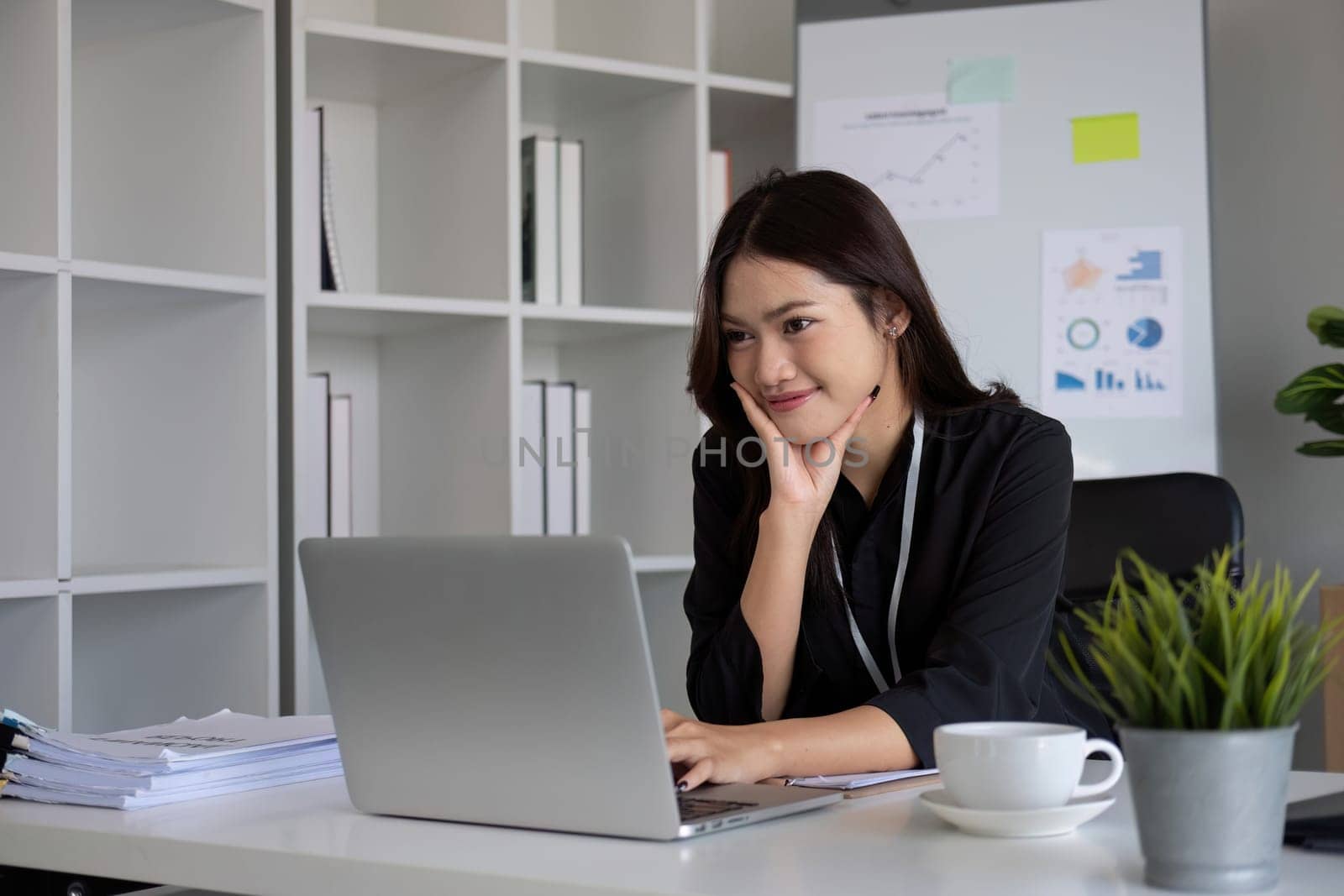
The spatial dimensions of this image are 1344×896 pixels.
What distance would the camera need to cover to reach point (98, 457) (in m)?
2.53

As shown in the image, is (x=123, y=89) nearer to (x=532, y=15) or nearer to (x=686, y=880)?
(x=532, y=15)

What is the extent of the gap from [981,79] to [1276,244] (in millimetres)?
639

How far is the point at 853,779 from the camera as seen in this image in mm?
1146

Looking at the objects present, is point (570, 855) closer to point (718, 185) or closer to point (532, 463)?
point (532, 463)

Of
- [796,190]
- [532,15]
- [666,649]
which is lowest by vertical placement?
[666,649]

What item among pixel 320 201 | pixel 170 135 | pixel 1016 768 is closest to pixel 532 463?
pixel 320 201

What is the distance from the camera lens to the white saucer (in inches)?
35.3

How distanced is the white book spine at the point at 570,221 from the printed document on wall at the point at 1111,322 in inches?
32.7

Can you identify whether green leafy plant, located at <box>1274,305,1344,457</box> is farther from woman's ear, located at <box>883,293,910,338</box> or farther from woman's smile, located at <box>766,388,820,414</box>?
woman's smile, located at <box>766,388,820,414</box>

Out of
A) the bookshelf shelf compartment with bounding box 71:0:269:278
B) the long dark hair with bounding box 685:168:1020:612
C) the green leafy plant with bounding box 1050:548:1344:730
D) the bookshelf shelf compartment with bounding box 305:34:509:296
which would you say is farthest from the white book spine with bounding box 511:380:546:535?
the green leafy plant with bounding box 1050:548:1344:730

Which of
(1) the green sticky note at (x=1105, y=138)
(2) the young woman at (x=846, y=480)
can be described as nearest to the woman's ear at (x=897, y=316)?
(2) the young woman at (x=846, y=480)

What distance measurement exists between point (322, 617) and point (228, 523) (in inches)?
54.6

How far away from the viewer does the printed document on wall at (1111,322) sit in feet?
8.40

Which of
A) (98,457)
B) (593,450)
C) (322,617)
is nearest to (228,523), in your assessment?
(98,457)
